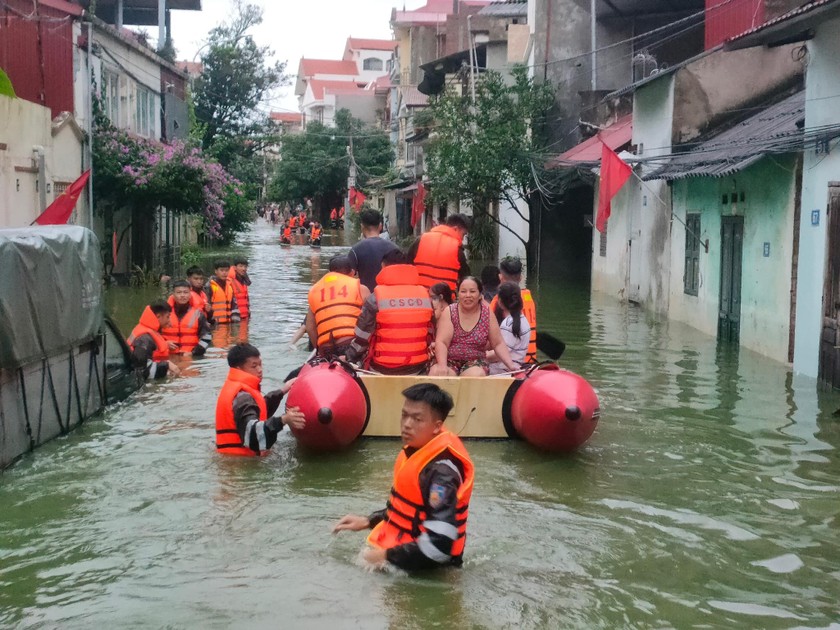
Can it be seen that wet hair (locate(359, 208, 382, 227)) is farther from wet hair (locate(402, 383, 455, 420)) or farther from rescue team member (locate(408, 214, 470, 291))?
wet hair (locate(402, 383, 455, 420))

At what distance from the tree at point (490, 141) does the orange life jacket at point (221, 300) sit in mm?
11578

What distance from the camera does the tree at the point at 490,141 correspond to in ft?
93.0

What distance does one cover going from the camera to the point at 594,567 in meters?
6.73

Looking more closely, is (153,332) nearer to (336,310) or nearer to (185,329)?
(185,329)

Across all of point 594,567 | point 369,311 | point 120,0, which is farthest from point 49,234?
point 120,0

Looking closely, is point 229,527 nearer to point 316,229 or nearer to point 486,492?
point 486,492

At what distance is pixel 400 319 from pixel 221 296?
845 cm

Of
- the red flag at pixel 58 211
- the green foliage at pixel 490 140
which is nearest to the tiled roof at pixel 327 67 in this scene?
the green foliage at pixel 490 140

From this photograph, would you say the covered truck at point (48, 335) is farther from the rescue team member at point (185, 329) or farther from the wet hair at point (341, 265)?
the rescue team member at point (185, 329)

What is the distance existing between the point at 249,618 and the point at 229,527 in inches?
67.4

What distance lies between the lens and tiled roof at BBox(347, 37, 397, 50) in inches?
4082

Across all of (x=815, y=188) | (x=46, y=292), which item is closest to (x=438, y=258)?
(x=46, y=292)

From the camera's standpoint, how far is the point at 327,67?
104 meters

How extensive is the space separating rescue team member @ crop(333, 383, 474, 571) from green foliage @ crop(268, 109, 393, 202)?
59626 millimetres
